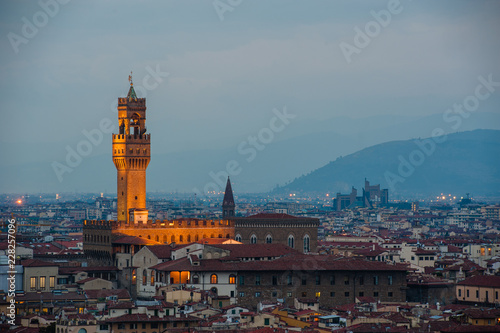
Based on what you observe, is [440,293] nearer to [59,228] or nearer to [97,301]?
[97,301]

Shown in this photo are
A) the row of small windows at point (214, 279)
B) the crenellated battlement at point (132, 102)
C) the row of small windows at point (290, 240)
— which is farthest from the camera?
the crenellated battlement at point (132, 102)

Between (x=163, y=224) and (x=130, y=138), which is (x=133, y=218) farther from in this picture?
(x=130, y=138)

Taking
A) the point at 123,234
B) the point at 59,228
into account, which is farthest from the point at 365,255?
the point at 59,228

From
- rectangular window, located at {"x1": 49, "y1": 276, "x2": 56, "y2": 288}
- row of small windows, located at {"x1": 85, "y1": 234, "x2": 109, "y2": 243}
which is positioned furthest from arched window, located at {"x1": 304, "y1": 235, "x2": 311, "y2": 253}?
rectangular window, located at {"x1": 49, "y1": 276, "x2": 56, "y2": 288}

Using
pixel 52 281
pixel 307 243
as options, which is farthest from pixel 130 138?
pixel 52 281

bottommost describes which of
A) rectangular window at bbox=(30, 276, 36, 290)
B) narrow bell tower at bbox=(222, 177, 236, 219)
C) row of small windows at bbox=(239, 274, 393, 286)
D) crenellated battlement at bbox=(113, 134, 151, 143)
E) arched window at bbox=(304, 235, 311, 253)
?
rectangular window at bbox=(30, 276, 36, 290)

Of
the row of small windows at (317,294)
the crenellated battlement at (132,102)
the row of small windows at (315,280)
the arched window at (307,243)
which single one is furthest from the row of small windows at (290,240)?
the row of small windows at (317,294)

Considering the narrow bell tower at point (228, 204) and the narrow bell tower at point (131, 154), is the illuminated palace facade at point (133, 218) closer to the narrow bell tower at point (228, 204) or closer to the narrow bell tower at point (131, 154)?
the narrow bell tower at point (131, 154)

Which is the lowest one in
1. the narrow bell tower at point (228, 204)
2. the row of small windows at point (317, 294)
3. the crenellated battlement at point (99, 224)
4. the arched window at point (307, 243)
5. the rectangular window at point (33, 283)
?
the row of small windows at point (317, 294)

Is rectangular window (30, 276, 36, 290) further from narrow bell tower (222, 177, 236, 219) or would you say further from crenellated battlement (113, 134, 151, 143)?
narrow bell tower (222, 177, 236, 219)
